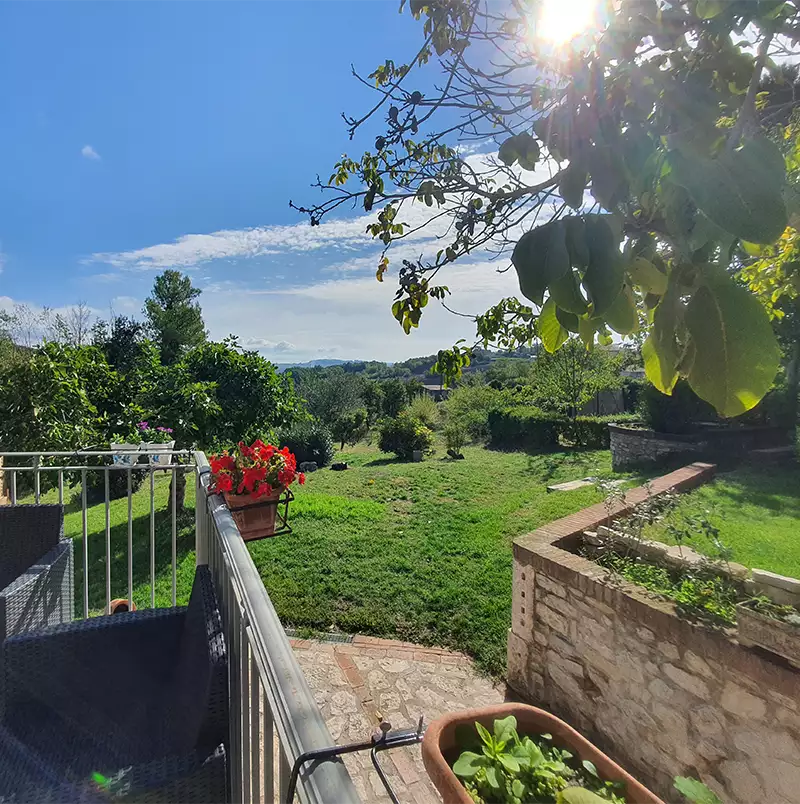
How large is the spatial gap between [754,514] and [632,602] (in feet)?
12.0

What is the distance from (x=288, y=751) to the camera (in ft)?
2.06

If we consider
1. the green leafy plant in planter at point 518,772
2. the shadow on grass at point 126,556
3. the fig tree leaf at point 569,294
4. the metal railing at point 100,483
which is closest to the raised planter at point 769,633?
the green leafy plant in planter at point 518,772

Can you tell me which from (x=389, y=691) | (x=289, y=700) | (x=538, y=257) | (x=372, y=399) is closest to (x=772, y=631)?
(x=389, y=691)

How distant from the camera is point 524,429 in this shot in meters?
14.8

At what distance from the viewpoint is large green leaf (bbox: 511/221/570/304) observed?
0.49 meters

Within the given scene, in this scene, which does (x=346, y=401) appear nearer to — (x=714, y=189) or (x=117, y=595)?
(x=117, y=595)

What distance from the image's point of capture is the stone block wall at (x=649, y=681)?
2223 mm

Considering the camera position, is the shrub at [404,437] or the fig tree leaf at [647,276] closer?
the fig tree leaf at [647,276]

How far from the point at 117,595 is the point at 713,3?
6.44m

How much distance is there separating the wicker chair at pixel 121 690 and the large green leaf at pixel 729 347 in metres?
1.28

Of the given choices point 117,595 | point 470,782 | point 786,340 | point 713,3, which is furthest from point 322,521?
point 786,340

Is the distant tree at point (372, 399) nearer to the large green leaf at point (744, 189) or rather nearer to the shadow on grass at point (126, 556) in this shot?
the shadow on grass at point (126, 556)

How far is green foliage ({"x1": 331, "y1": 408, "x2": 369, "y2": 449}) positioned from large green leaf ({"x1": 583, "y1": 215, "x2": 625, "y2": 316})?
2080cm

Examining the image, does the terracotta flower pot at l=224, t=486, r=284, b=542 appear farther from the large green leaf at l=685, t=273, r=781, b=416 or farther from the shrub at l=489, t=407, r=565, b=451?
the shrub at l=489, t=407, r=565, b=451
